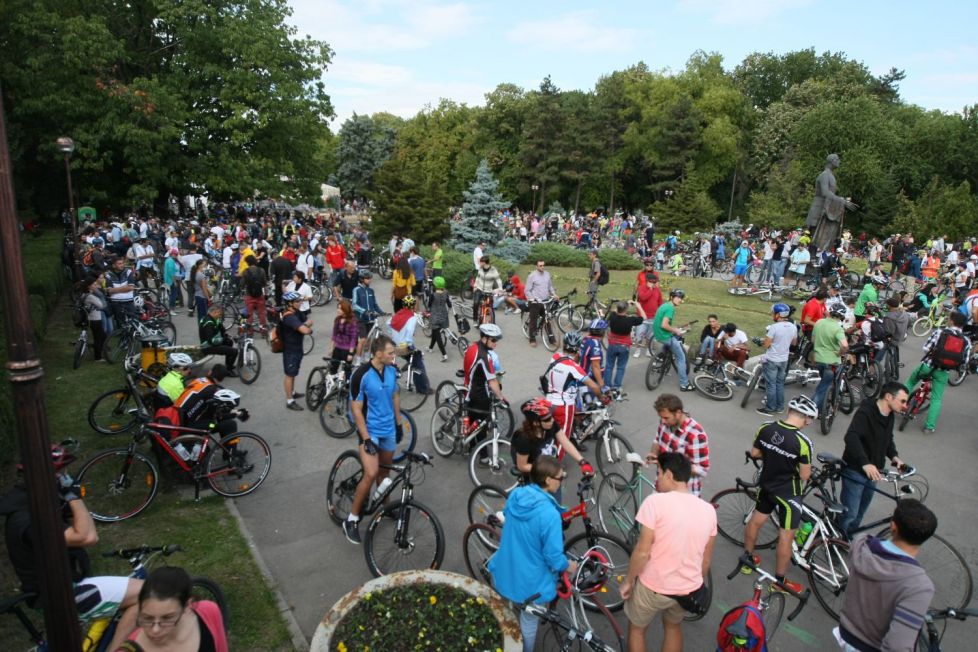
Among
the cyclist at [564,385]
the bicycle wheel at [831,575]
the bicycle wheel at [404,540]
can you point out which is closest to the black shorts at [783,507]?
the bicycle wheel at [831,575]

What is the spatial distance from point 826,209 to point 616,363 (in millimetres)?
12884

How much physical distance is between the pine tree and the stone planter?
1834cm

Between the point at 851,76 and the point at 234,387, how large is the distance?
62974 millimetres

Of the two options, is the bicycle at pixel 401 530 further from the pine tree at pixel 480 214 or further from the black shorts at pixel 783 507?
the pine tree at pixel 480 214

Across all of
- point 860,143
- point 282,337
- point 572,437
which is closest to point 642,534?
point 572,437

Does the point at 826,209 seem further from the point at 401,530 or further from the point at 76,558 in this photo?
the point at 76,558

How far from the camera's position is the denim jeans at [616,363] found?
32.4ft

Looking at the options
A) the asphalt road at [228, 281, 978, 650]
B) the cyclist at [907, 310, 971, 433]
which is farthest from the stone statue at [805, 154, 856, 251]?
the cyclist at [907, 310, 971, 433]

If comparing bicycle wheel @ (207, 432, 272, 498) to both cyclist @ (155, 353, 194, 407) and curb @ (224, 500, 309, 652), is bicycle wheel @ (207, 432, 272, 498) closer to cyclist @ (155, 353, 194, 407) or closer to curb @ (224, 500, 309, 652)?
curb @ (224, 500, 309, 652)

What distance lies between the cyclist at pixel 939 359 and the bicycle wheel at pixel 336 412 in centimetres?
841

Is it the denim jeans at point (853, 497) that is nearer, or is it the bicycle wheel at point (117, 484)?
the denim jeans at point (853, 497)

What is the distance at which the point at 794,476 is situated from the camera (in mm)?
5188

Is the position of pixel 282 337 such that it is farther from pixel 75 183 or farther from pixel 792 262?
pixel 75 183

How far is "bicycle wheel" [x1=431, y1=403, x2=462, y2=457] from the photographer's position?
7965mm
